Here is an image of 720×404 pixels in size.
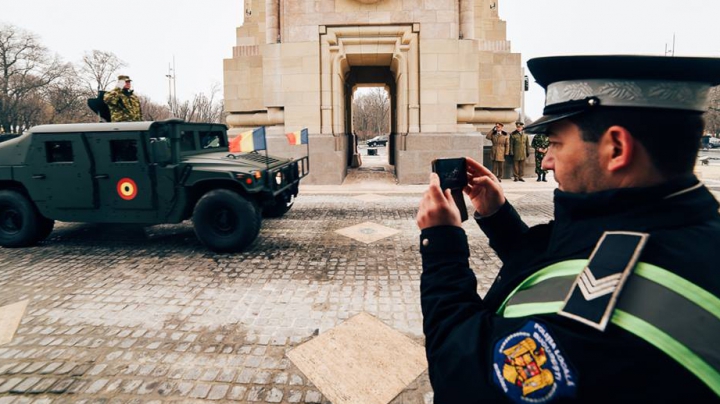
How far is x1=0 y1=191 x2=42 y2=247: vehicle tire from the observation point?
575 centimetres

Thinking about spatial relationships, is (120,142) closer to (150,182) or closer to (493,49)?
(150,182)

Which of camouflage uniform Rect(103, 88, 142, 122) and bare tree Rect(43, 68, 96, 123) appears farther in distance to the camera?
bare tree Rect(43, 68, 96, 123)

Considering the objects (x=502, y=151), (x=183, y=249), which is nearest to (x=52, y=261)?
(x=183, y=249)

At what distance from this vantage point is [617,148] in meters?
1.06

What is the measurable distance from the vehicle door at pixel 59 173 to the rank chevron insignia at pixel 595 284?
20.2 feet

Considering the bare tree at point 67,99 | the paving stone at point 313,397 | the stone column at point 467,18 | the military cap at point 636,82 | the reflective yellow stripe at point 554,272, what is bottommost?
the paving stone at point 313,397

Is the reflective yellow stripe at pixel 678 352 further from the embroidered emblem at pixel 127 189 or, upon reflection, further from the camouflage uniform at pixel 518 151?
the camouflage uniform at pixel 518 151

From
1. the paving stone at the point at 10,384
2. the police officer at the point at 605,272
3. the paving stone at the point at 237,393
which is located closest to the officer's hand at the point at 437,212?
the police officer at the point at 605,272

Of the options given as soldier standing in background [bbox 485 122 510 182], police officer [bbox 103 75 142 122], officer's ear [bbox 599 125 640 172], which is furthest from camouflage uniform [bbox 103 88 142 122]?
soldier standing in background [bbox 485 122 510 182]

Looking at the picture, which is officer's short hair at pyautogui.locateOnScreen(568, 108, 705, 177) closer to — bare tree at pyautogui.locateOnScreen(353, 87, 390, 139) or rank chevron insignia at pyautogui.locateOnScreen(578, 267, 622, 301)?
rank chevron insignia at pyautogui.locateOnScreen(578, 267, 622, 301)

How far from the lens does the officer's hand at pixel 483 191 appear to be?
72.1 inches

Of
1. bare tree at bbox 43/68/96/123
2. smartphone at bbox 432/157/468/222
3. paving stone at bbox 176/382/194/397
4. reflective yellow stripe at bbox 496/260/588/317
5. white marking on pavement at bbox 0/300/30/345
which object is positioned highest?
bare tree at bbox 43/68/96/123

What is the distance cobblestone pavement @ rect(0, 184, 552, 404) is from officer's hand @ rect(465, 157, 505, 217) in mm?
1316

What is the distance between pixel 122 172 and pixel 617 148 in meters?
5.82
